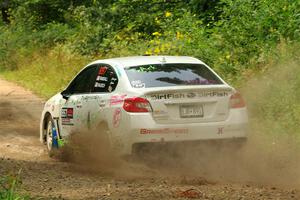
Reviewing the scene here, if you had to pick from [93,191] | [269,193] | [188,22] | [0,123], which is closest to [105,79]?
[93,191]

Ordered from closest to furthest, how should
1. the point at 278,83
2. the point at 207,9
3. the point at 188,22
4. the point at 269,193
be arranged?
1. the point at 269,193
2. the point at 278,83
3. the point at 188,22
4. the point at 207,9

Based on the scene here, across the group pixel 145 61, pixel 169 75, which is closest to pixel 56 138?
pixel 145 61

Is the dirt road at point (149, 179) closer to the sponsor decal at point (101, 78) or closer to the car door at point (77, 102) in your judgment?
the car door at point (77, 102)

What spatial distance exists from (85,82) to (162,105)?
216cm

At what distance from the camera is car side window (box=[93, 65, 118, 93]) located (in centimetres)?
952

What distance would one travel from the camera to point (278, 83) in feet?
39.1

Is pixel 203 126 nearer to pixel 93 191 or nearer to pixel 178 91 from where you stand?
pixel 178 91

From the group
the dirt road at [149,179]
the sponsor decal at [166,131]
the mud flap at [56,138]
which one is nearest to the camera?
the dirt road at [149,179]

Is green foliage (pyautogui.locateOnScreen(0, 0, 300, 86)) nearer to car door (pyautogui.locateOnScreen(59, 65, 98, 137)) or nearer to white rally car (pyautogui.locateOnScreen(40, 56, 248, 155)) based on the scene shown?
car door (pyautogui.locateOnScreen(59, 65, 98, 137))

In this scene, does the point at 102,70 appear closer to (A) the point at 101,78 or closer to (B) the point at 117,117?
(A) the point at 101,78

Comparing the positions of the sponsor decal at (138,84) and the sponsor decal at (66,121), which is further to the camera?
the sponsor decal at (66,121)

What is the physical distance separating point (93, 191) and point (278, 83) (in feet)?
17.7

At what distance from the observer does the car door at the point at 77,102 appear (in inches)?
401

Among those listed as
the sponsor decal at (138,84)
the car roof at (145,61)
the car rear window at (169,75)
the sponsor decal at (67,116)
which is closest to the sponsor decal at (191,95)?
the car rear window at (169,75)
